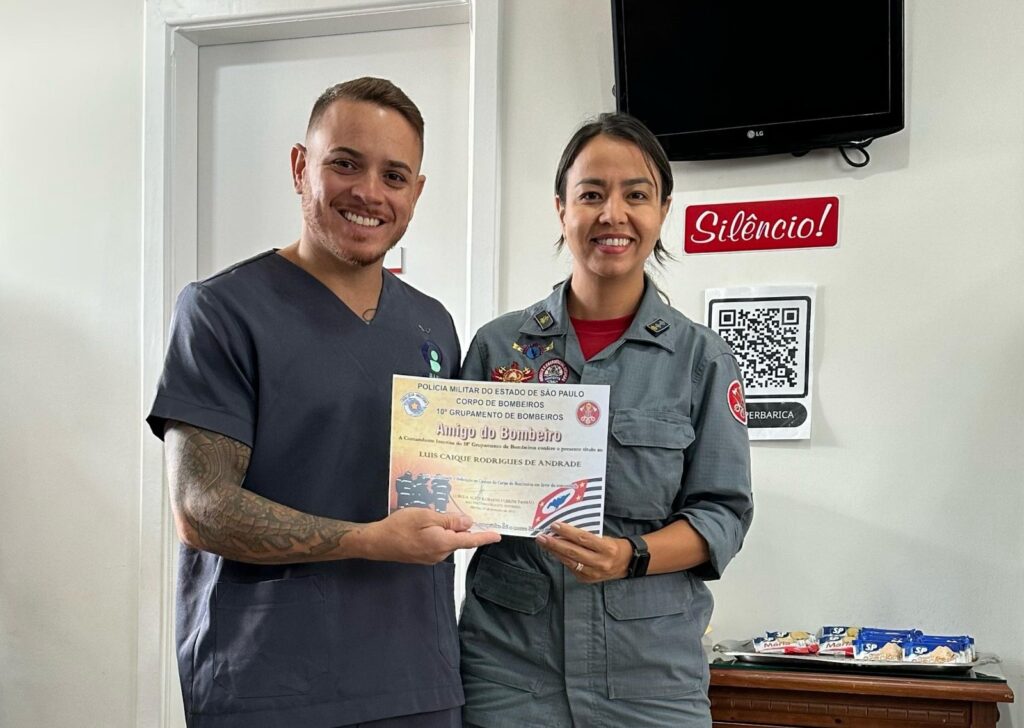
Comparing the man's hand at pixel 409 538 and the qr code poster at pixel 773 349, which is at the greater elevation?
the qr code poster at pixel 773 349

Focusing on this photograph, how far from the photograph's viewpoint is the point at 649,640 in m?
1.55

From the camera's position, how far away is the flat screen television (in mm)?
2527

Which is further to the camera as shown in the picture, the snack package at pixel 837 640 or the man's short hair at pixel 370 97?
the snack package at pixel 837 640

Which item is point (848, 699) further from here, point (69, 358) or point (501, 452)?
→ point (69, 358)

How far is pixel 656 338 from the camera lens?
1627 mm

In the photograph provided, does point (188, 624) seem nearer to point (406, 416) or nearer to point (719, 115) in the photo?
point (406, 416)

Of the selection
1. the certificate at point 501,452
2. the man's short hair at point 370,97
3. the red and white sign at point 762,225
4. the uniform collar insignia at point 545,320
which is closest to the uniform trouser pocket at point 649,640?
the certificate at point 501,452

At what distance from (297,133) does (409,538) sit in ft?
6.69

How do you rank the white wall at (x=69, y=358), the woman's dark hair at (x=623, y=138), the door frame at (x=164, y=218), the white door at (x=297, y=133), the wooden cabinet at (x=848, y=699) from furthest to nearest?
the white wall at (x=69, y=358), the door frame at (x=164, y=218), the white door at (x=297, y=133), the wooden cabinet at (x=848, y=699), the woman's dark hair at (x=623, y=138)

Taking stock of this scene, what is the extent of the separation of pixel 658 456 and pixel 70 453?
2.29 m

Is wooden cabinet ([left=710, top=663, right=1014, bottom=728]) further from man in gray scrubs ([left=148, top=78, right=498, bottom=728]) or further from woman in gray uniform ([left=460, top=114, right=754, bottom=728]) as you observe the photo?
man in gray scrubs ([left=148, top=78, right=498, bottom=728])

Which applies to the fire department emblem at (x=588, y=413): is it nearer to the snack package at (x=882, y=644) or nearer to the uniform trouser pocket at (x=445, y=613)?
the uniform trouser pocket at (x=445, y=613)

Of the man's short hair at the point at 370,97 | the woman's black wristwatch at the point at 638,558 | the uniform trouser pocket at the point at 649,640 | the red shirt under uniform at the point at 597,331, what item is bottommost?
the uniform trouser pocket at the point at 649,640

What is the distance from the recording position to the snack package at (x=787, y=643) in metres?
2.37
